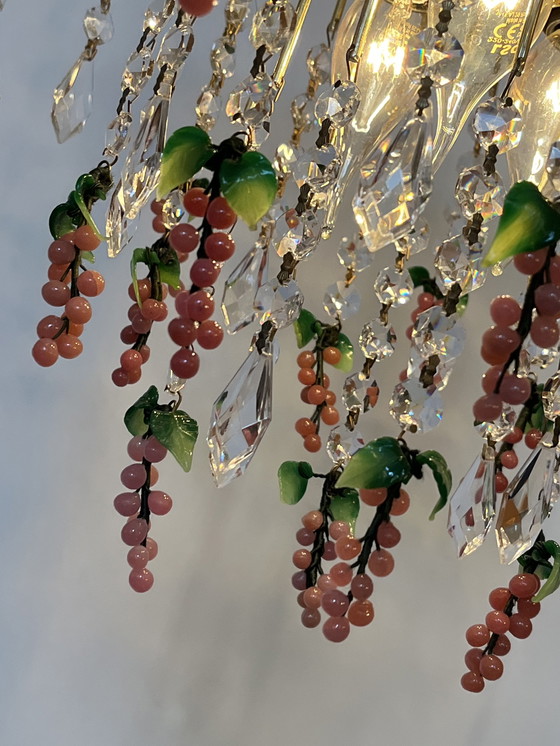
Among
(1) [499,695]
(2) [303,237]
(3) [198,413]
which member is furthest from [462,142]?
(1) [499,695]

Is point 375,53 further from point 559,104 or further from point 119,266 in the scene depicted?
point 119,266

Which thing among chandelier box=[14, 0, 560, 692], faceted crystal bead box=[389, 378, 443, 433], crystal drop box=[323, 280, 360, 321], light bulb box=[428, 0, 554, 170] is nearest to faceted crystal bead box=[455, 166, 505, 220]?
chandelier box=[14, 0, 560, 692]

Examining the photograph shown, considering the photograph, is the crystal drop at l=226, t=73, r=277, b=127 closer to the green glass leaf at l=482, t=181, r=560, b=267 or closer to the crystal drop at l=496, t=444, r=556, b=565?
the green glass leaf at l=482, t=181, r=560, b=267

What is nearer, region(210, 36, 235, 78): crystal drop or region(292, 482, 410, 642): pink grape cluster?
region(210, 36, 235, 78): crystal drop

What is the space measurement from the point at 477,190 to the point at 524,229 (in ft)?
0.21

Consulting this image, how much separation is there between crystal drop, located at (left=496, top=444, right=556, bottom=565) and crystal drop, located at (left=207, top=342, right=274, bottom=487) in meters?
0.20

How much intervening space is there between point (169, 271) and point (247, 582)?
527mm

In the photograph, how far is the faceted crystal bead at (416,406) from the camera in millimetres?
612

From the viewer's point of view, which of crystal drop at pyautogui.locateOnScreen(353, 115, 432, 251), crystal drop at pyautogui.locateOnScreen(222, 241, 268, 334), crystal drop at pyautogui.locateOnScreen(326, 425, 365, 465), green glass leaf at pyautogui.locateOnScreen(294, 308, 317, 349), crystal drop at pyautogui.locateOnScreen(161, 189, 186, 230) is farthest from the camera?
green glass leaf at pyautogui.locateOnScreen(294, 308, 317, 349)

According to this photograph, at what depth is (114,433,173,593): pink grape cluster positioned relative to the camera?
0.78m

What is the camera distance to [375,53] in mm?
811

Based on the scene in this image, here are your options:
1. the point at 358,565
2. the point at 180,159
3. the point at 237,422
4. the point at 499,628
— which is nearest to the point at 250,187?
the point at 180,159

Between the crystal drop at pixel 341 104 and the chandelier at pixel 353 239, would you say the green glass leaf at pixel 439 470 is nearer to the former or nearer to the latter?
the chandelier at pixel 353 239

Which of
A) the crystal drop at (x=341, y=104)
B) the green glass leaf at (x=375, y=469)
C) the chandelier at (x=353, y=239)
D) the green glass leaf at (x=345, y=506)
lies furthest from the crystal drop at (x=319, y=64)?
the green glass leaf at (x=345, y=506)
